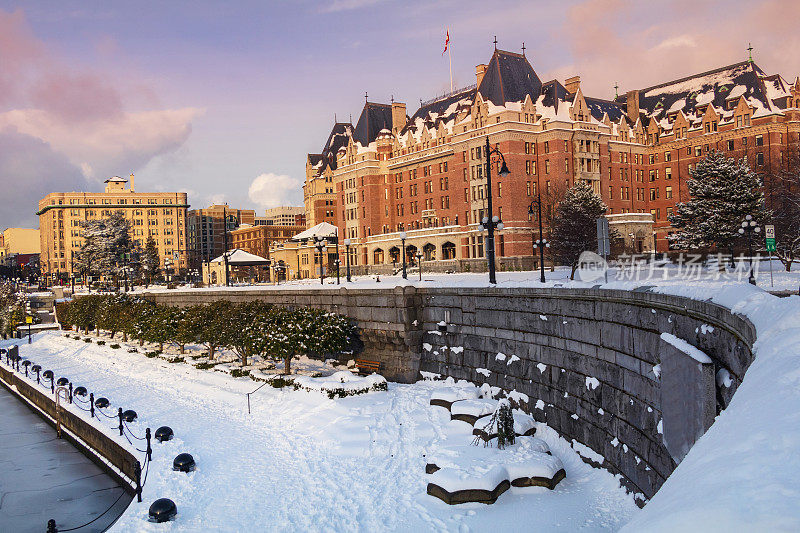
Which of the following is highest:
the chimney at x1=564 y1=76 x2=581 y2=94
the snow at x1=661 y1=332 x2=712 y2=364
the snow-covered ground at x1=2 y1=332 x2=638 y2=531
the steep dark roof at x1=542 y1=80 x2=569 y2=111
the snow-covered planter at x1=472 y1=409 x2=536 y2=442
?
the chimney at x1=564 y1=76 x2=581 y2=94

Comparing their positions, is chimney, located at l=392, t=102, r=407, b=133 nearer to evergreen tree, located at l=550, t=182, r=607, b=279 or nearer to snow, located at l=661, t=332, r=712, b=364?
evergreen tree, located at l=550, t=182, r=607, b=279

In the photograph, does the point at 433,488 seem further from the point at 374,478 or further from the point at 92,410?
the point at 92,410

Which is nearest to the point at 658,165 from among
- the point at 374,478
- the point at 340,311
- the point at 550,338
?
the point at 340,311

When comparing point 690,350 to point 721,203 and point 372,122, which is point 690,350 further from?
point 372,122

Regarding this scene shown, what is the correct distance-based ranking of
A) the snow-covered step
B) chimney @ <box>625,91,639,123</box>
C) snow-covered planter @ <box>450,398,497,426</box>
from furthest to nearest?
chimney @ <box>625,91,639,123</box>
snow-covered planter @ <box>450,398,497,426</box>
the snow-covered step

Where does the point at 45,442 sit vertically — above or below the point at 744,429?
below

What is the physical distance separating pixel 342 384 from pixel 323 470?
7.79m

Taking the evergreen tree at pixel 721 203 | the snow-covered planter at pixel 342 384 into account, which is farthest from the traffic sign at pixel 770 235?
the evergreen tree at pixel 721 203

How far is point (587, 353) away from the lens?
59.2 ft

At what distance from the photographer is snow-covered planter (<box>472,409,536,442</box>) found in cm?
1848

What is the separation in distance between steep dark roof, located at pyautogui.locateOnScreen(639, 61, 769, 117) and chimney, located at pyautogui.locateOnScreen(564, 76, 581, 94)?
2132cm

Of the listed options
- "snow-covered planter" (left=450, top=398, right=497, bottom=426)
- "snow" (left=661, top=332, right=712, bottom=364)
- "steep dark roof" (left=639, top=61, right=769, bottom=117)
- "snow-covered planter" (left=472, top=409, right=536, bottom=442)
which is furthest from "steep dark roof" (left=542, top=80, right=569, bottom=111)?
"snow" (left=661, top=332, right=712, bottom=364)

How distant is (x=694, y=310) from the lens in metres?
11.6

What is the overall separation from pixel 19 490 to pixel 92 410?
14.5 feet
